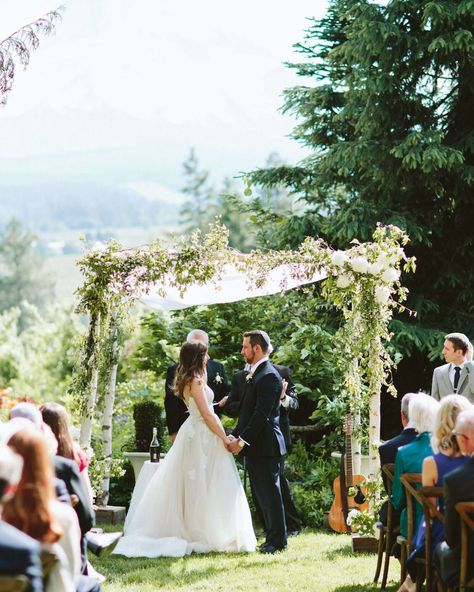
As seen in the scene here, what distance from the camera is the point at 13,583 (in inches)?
113

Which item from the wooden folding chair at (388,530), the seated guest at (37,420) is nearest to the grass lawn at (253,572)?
the wooden folding chair at (388,530)

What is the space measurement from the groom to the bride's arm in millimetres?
149

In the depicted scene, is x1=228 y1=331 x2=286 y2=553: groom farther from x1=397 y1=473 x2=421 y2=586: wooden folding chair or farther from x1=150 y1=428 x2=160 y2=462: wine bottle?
x1=397 y1=473 x2=421 y2=586: wooden folding chair

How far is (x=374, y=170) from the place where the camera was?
39.2 ft

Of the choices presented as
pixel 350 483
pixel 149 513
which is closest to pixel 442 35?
pixel 350 483

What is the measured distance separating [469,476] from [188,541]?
369 centimetres

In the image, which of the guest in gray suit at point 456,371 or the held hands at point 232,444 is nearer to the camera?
the held hands at point 232,444

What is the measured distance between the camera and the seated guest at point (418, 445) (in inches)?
213

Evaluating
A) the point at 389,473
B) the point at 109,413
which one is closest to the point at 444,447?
the point at 389,473

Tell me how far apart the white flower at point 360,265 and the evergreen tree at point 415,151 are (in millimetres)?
3764

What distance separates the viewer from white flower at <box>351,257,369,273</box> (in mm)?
7453

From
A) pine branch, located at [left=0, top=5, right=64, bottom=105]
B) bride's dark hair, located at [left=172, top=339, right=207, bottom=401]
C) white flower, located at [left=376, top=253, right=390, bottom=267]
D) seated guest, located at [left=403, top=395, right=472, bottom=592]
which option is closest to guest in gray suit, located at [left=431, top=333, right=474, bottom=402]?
white flower, located at [left=376, top=253, right=390, bottom=267]

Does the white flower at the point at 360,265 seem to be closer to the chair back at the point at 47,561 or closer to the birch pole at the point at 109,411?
the birch pole at the point at 109,411

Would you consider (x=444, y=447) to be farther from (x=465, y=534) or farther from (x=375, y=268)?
(x=375, y=268)
